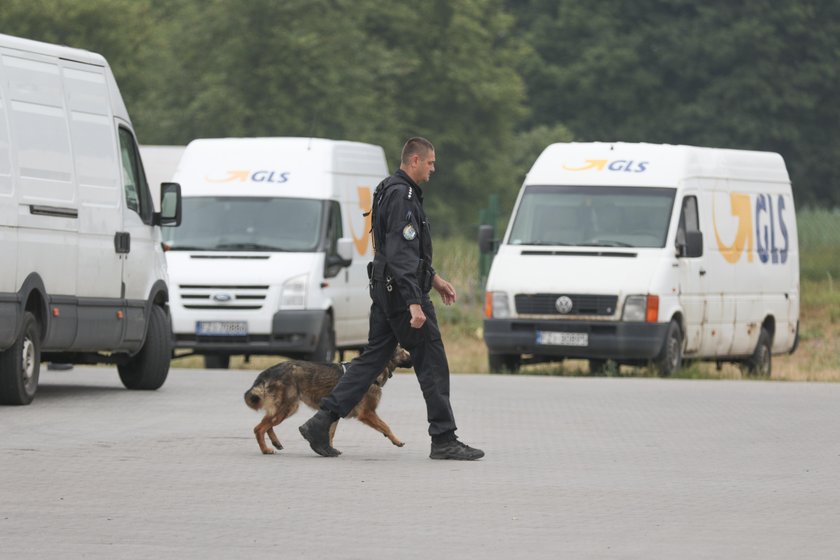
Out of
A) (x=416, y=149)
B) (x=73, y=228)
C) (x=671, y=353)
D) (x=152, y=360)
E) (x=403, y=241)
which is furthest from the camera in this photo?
(x=671, y=353)

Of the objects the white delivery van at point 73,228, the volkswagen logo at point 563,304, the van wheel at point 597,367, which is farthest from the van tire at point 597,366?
the white delivery van at point 73,228

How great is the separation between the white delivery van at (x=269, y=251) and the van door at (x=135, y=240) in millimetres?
4667

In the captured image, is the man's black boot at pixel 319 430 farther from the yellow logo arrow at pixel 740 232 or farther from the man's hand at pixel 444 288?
the yellow logo arrow at pixel 740 232

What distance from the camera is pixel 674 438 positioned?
1407cm

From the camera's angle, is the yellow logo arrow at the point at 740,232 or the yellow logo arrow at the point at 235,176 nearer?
the yellow logo arrow at the point at 740,232

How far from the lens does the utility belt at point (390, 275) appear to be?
1191 centimetres

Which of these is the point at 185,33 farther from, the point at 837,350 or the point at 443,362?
the point at 443,362

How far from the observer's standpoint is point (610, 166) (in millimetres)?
22906

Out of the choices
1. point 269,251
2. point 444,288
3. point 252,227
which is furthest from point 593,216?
point 444,288

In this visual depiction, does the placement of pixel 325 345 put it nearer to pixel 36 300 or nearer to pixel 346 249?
pixel 346 249

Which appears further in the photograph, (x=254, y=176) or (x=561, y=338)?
(x=254, y=176)

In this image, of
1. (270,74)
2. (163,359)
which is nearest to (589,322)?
(163,359)

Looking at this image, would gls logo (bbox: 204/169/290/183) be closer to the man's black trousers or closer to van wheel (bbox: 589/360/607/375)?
van wheel (bbox: 589/360/607/375)

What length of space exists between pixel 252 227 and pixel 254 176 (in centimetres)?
69
